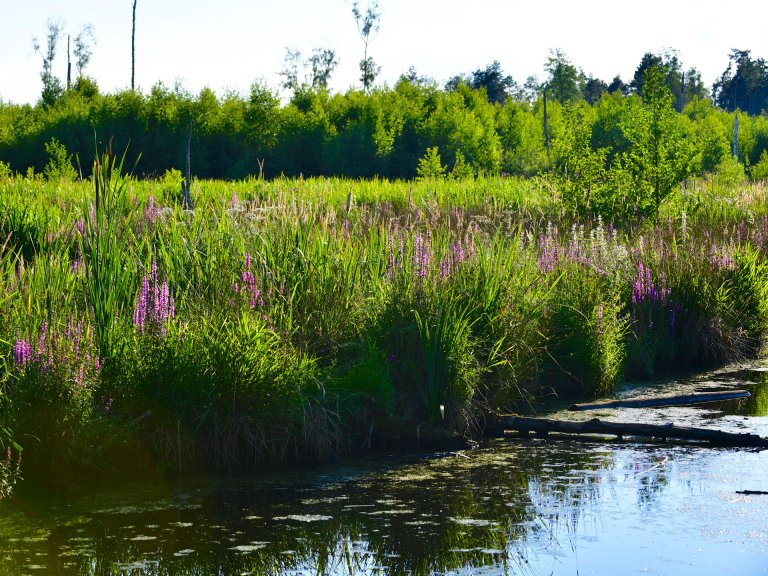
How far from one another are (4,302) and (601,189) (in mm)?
11009

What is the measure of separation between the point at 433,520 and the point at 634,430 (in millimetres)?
2546

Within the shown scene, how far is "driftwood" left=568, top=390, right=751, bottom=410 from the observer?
859cm

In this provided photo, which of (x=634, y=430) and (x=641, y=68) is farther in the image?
(x=641, y=68)

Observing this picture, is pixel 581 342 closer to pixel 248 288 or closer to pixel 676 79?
pixel 248 288

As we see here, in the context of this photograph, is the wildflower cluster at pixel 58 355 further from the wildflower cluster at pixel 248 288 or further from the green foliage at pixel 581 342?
the green foliage at pixel 581 342

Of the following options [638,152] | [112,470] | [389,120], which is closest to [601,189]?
[638,152]

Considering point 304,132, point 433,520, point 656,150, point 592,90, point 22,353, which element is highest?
point 592,90

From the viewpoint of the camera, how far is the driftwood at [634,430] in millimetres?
7426

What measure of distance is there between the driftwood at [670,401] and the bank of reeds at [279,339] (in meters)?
0.58

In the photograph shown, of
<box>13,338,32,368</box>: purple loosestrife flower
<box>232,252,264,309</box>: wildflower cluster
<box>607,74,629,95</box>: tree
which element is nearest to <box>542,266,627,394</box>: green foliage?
<box>232,252,264,309</box>: wildflower cluster

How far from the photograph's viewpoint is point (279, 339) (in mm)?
7121

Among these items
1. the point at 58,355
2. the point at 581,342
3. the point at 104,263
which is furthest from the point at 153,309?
the point at 581,342

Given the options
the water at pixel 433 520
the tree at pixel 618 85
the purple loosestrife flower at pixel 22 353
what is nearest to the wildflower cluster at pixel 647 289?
the water at pixel 433 520

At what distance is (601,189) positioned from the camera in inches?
624
